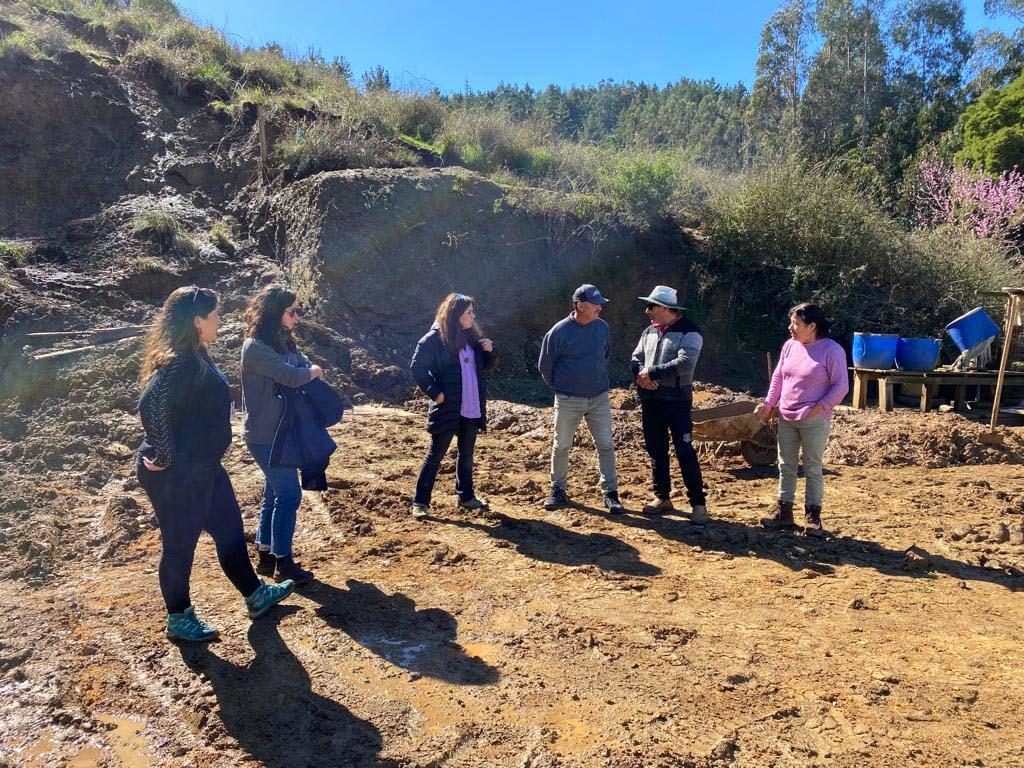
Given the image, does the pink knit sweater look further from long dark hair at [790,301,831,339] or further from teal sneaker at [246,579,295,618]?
teal sneaker at [246,579,295,618]

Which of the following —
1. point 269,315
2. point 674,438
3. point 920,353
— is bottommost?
point 674,438

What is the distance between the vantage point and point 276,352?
4.11 meters

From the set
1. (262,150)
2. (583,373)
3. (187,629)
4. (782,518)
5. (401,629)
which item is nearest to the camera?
(187,629)

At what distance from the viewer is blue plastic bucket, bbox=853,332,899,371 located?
386 inches

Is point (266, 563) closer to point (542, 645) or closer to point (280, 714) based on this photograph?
point (280, 714)

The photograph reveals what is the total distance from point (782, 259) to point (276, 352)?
11378mm

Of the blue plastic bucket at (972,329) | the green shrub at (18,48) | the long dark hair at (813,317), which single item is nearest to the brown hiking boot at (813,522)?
the long dark hair at (813,317)

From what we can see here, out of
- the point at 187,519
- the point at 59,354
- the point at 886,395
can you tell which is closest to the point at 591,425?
the point at 187,519

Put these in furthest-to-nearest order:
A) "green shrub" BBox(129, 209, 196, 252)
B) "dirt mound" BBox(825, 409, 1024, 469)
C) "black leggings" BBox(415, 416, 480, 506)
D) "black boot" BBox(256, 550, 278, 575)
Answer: "green shrub" BBox(129, 209, 196, 252)
"dirt mound" BBox(825, 409, 1024, 469)
"black leggings" BBox(415, 416, 480, 506)
"black boot" BBox(256, 550, 278, 575)

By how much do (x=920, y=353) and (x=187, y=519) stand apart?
980 centimetres

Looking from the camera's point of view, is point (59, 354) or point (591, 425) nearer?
point (591, 425)

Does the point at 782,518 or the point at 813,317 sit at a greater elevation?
the point at 813,317

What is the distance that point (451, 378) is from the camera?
539 centimetres

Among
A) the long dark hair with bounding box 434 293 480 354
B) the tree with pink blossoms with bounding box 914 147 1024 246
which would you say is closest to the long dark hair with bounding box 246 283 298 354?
the long dark hair with bounding box 434 293 480 354
